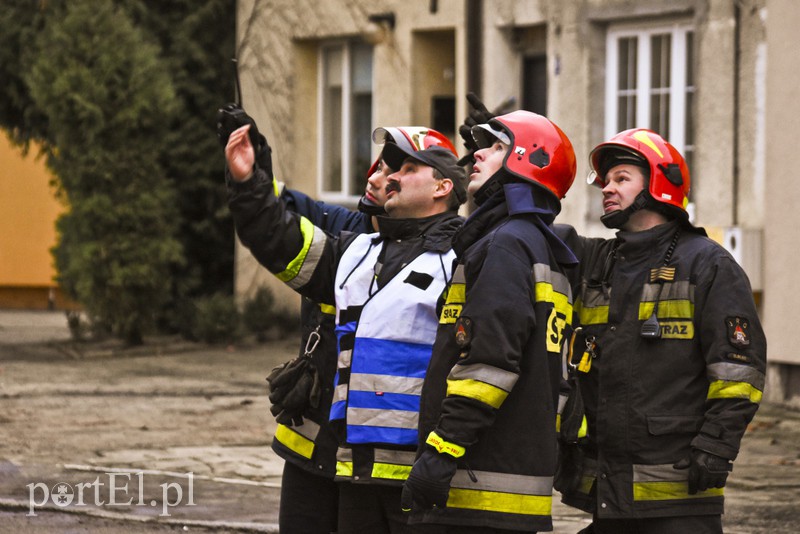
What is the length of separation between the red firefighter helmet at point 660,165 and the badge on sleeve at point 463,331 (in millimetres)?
1176

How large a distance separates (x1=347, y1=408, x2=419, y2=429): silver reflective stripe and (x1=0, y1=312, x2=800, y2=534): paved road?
2604 mm

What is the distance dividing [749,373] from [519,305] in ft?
3.36

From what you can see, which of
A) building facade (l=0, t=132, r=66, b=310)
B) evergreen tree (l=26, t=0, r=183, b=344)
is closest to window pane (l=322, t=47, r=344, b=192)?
evergreen tree (l=26, t=0, r=183, b=344)

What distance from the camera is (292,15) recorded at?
56.4 ft

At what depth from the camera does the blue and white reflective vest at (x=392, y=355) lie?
4832 mm

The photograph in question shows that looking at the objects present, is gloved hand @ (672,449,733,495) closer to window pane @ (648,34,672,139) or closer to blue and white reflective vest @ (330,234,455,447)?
blue and white reflective vest @ (330,234,455,447)

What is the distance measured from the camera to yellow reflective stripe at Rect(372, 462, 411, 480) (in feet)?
15.8

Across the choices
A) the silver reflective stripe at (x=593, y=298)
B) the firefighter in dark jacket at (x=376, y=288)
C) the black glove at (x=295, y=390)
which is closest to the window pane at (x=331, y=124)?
the black glove at (x=295, y=390)

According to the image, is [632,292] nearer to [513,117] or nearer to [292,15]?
[513,117]

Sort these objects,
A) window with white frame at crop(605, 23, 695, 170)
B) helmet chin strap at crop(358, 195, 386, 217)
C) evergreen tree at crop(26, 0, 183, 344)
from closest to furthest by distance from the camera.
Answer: helmet chin strap at crop(358, 195, 386, 217) → window with white frame at crop(605, 23, 695, 170) → evergreen tree at crop(26, 0, 183, 344)

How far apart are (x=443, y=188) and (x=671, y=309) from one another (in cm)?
92

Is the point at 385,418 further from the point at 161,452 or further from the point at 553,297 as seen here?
the point at 161,452

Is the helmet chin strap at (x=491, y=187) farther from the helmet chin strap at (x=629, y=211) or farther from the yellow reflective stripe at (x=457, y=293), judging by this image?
the helmet chin strap at (x=629, y=211)

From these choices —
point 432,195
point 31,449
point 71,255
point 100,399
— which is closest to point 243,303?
point 71,255
